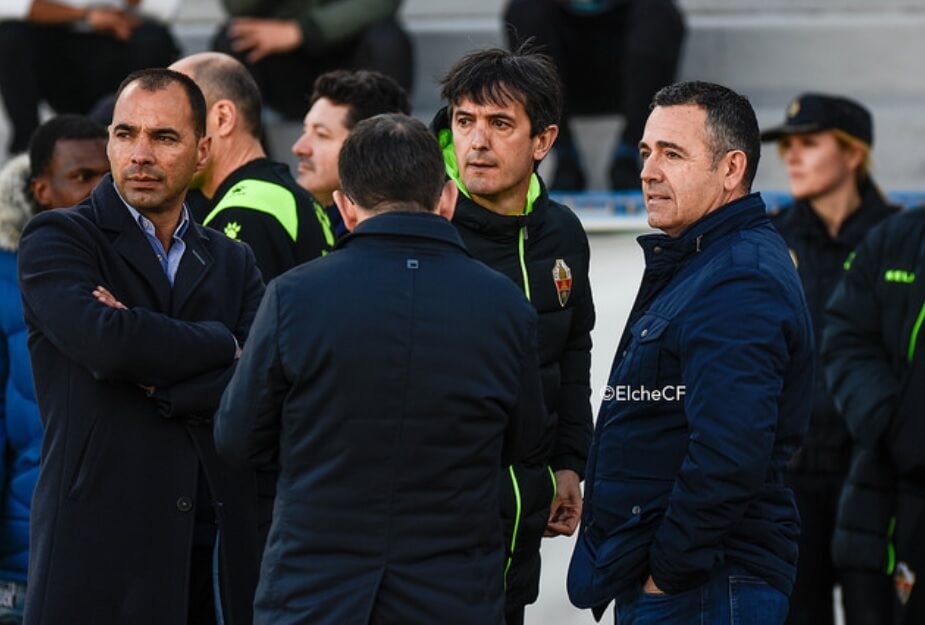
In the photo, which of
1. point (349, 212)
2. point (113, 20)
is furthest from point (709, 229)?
point (113, 20)

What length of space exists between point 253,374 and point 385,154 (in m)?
0.48

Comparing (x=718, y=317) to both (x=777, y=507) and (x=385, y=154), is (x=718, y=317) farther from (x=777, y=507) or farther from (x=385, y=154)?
(x=385, y=154)

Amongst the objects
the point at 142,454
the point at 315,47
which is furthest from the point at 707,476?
the point at 315,47

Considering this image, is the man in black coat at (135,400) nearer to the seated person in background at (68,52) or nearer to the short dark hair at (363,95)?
the short dark hair at (363,95)

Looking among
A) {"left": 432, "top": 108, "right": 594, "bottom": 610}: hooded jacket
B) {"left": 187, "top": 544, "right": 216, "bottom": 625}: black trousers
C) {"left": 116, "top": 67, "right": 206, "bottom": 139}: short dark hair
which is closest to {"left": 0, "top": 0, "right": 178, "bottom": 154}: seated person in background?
{"left": 432, "top": 108, "right": 594, "bottom": 610}: hooded jacket

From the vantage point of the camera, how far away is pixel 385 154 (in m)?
3.22

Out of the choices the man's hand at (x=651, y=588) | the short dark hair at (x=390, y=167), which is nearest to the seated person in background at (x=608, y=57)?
the man's hand at (x=651, y=588)

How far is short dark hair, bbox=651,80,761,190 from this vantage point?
3.66 m

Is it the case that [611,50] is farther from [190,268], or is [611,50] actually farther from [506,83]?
[190,268]

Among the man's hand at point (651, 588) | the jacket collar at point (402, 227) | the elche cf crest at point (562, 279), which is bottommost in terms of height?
the man's hand at point (651, 588)

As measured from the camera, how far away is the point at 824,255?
590cm

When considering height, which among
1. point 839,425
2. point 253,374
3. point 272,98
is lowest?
point 839,425

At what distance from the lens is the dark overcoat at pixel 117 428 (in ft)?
11.6

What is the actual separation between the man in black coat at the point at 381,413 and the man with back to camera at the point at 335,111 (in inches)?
75.5
